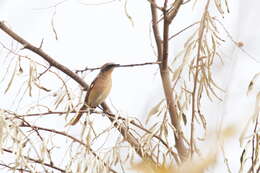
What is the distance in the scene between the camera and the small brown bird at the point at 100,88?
0.74 meters

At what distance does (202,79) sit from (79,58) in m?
0.46

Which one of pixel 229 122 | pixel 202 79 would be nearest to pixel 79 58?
pixel 202 79

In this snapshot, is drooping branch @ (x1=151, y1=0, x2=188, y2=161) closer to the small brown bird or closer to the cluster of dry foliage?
the cluster of dry foliage

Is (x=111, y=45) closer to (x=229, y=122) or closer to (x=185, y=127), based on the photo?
(x=185, y=127)

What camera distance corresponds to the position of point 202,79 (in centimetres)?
55

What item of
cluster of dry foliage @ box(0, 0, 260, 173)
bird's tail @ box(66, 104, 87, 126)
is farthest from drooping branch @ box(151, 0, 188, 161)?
bird's tail @ box(66, 104, 87, 126)

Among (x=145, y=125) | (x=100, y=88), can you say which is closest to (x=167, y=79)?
(x=145, y=125)

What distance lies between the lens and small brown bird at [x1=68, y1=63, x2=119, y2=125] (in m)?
0.74

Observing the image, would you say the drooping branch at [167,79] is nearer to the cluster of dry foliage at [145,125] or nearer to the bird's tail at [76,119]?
the cluster of dry foliage at [145,125]

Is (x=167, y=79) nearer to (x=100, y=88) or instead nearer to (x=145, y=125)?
(x=145, y=125)

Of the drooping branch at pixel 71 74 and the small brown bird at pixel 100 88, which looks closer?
the drooping branch at pixel 71 74

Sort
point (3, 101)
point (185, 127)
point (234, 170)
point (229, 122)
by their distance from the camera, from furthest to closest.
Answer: point (3, 101) < point (185, 127) < point (234, 170) < point (229, 122)

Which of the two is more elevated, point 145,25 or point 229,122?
point 145,25


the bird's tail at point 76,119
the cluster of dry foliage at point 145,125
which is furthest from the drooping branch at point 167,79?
the bird's tail at point 76,119
